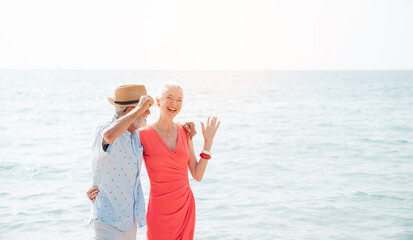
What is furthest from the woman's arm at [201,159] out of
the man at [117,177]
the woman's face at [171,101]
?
the man at [117,177]

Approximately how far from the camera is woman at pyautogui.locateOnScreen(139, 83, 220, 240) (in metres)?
3.19

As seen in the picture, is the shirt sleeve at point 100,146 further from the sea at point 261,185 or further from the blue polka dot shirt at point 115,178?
the sea at point 261,185

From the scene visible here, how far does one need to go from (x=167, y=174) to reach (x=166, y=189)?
11 centimetres

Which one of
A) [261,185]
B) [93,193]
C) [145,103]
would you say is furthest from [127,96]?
[261,185]

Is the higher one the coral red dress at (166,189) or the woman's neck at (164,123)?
the woman's neck at (164,123)

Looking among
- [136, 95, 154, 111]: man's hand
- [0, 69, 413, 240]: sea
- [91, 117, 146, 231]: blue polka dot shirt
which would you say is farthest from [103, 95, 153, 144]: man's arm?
[0, 69, 413, 240]: sea

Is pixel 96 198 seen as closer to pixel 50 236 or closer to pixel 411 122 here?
pixel 50 236

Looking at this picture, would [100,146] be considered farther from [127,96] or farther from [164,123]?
[164,123]

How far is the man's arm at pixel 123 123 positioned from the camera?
2.76 meters

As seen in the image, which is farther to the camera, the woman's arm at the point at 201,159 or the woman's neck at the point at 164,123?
the woman's arm at the point at 201,159

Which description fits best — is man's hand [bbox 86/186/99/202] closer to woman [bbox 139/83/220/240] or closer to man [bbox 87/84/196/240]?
man [bbox 87/84/196/240]

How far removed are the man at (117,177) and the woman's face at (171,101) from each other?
10.4 inches

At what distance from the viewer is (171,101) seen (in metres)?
3.24

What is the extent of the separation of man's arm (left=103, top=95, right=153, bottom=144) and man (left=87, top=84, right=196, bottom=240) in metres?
0.03
